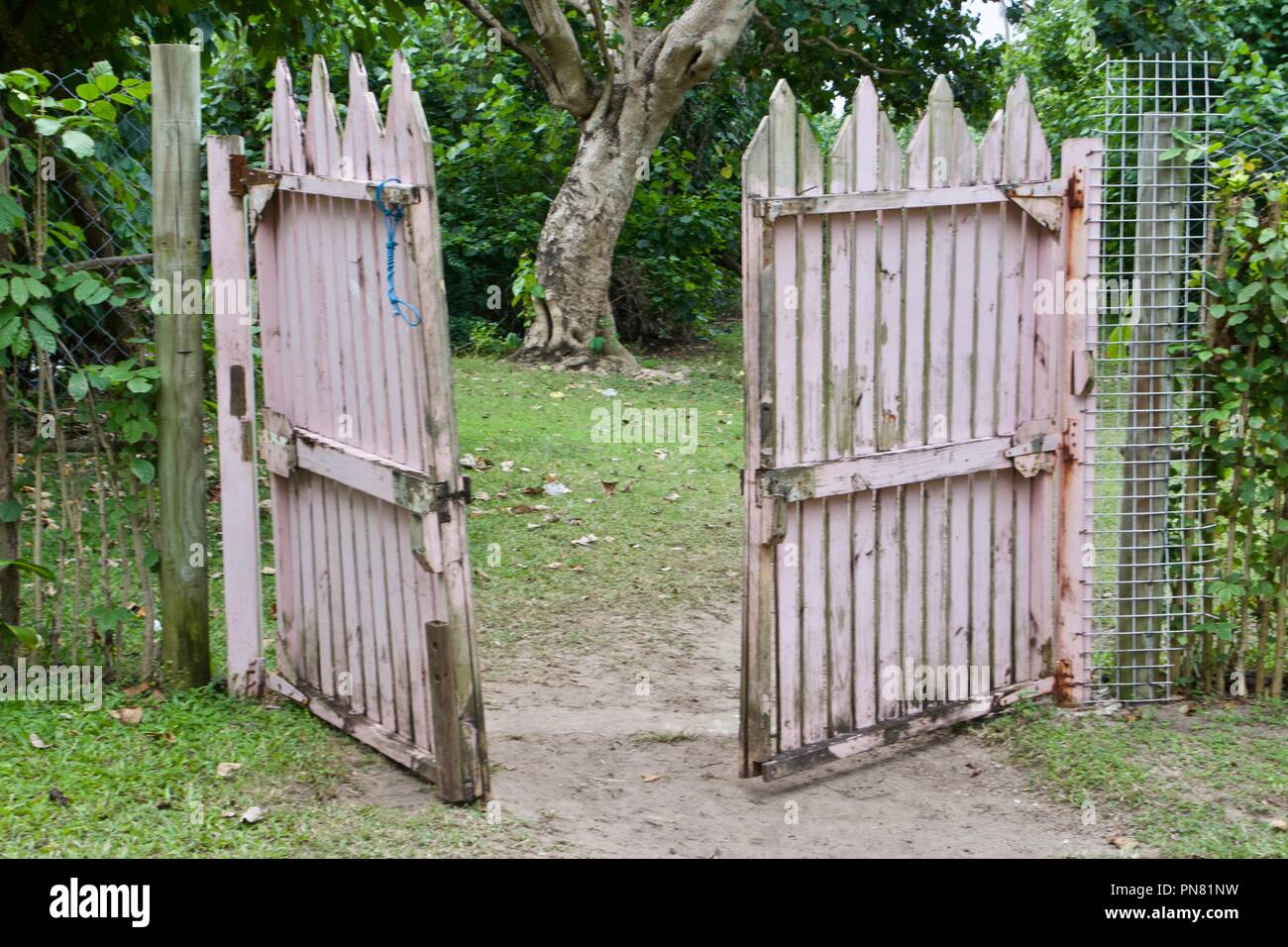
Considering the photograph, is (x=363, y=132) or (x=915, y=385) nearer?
(x=363, y=132)

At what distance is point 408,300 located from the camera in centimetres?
448

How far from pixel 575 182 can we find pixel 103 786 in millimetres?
10209

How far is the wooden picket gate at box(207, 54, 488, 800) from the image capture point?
448 centimetres

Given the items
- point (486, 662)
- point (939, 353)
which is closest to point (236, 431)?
point (486, 662)

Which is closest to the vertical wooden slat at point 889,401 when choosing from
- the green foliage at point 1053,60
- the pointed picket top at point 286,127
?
the pointed picket top at point 286,127

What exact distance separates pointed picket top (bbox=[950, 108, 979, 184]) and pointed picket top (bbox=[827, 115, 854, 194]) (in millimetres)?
486

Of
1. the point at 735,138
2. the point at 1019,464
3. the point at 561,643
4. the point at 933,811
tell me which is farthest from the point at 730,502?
the point at 735,138

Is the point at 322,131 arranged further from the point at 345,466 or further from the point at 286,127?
the point at 345,466

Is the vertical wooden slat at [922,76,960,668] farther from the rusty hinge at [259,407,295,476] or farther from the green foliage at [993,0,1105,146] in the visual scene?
the green foliage at [993,0,1105,146]

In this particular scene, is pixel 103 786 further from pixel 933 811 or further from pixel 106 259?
pixel 933 811

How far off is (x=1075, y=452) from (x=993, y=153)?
1242 mm

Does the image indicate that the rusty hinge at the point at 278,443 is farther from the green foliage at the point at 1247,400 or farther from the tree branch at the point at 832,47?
the tree branch at the point at 832,47

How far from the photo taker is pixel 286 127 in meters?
5.20

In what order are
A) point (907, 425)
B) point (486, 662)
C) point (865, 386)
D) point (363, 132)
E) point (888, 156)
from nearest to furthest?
point (363, 132), point (888, 156), point (865, 386), point (907, 425), point (486, 662)
